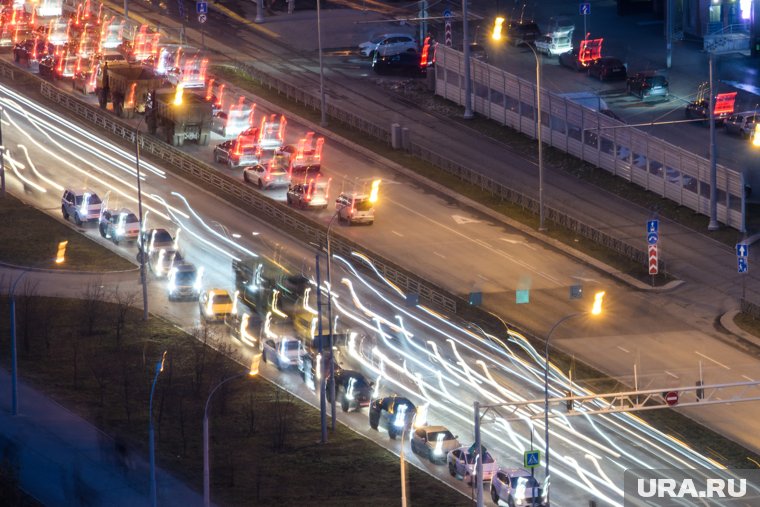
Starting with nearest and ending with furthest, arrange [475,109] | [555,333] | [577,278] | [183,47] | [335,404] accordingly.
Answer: [335,404] < [555,333] < [577,278] < [475,109] < [183,47]

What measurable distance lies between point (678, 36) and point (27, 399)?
6154cm

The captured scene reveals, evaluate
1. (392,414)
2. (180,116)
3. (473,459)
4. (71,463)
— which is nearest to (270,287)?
(392,414)

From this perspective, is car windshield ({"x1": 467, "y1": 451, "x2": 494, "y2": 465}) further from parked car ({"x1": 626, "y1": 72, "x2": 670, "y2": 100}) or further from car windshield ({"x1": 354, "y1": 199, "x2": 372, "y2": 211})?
parked car ({"x1": 626, "y1": 72, "x2": 670, "y2": 100})

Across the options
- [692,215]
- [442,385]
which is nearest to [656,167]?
[692,215]

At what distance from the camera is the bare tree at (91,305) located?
90438mm

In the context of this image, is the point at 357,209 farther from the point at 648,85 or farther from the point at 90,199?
the point at 648,85

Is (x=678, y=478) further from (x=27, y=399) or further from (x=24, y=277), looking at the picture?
(x=24, y=277)

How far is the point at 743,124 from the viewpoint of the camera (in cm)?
11238

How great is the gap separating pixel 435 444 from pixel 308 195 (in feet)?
95.6

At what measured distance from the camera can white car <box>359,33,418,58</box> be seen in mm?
126688

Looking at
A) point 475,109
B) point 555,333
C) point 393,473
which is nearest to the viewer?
point 393,473

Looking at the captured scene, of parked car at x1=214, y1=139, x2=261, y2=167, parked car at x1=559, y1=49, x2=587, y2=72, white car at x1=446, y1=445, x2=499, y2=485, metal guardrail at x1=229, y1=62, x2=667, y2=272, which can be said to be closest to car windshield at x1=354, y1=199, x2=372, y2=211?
metal guardrail at x1=229, y1=62, x2=667, y2=272

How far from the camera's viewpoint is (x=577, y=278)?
96250mm

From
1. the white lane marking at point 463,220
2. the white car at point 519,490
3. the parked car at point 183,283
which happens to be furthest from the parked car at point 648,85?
the white car at point 519,490
